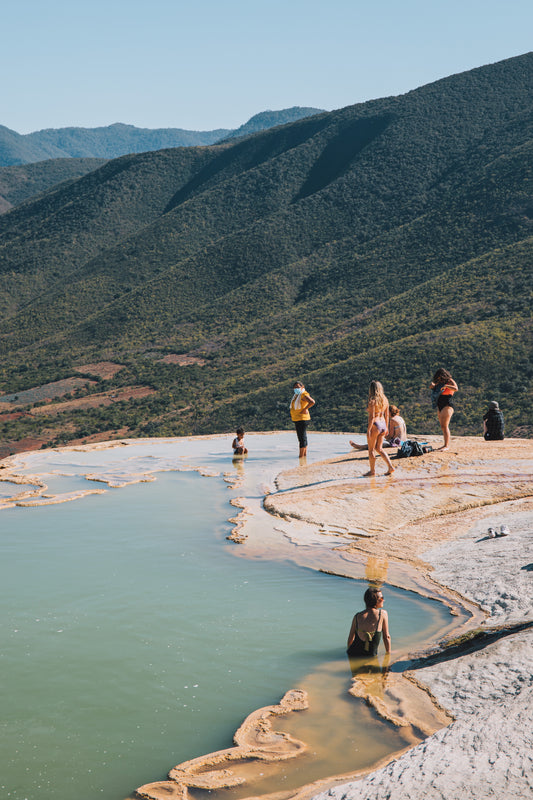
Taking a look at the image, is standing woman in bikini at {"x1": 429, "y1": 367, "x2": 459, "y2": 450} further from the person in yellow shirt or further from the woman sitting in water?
the woman sitting in water

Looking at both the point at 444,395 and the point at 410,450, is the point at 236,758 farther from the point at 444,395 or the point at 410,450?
the point at 444,395

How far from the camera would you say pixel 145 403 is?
54.3 metres

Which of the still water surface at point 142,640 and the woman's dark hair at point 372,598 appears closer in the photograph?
the still water surface at point 142,640

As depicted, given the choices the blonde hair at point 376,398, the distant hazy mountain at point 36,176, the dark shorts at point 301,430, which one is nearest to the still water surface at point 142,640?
the blonde hair at point 376,398

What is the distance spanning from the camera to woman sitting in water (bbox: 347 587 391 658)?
7.21 m

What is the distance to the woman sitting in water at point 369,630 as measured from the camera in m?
7.21

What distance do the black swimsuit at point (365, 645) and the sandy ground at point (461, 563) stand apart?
17.4 inches

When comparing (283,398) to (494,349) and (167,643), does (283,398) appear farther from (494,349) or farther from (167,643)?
(167,643)

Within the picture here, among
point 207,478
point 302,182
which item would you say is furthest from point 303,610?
point 302,182

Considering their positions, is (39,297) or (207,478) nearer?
(207,478)

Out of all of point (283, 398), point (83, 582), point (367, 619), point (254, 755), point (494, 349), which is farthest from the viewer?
point (283, 398)

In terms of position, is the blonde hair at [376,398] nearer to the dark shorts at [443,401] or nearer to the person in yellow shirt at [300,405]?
the dark shorts at [443,401]

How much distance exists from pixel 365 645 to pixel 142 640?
222cm

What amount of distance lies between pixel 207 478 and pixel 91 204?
330ft
